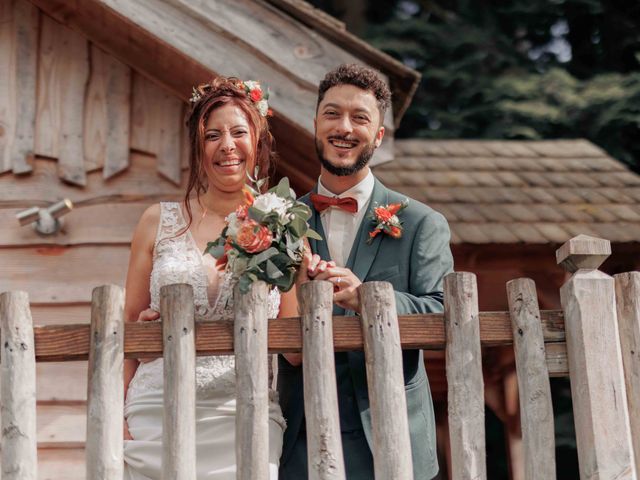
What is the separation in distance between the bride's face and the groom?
0.32m

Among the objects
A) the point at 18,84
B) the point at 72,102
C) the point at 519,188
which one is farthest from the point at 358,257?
the point at 519,188

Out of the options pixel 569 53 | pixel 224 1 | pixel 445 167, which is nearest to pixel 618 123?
pixel 569 53

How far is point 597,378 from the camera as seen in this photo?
3.46m

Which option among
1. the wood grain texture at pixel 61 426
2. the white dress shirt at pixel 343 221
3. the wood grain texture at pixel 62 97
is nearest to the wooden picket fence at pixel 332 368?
the white dress shirt at pixel 343 221

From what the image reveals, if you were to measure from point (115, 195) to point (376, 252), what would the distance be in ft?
8.51

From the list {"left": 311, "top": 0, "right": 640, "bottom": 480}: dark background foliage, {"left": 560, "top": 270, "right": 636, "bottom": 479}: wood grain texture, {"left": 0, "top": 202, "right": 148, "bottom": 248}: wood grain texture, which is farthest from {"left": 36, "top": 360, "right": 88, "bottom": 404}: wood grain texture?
{"left": 311, "top": 0, "right": 640, "bottom": 480}: dark background foliage

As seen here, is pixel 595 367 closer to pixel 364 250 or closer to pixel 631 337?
pixel 631 337

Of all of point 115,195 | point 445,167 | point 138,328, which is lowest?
point 138,328

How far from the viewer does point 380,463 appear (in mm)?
3365

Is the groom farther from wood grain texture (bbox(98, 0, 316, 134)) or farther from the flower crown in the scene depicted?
wood grain texture (bbox(98, 0, 316, 134))

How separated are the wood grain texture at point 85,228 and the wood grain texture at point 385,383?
2835 millimetres

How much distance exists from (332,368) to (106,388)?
0.69 metres

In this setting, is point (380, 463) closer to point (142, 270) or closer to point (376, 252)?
point (376, 252)

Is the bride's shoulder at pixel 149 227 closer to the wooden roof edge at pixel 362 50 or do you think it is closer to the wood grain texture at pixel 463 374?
the wood grain texture at pixel 463 374
